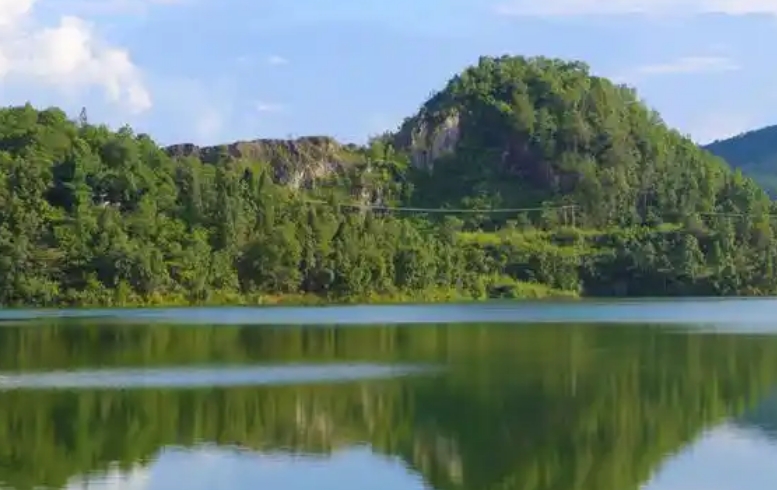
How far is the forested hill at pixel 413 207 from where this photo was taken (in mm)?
104188

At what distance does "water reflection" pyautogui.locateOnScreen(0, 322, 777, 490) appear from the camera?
885 inches

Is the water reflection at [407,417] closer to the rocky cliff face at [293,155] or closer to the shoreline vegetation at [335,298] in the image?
the shoreline vegetation at [335,298]

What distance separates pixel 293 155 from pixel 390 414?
145259mm

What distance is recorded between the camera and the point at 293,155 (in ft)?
568

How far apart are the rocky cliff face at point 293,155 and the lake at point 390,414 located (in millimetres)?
117714

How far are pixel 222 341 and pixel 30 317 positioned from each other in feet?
96.1

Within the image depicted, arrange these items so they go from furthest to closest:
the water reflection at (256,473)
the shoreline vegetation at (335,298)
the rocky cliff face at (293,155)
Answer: the rocky cliff face at (293,155) < the shoreline vegetation at (335,298) < the water reflection at (256,473)

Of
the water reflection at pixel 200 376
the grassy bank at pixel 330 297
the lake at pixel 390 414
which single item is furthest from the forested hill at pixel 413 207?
the water reflection at pixel 200 376

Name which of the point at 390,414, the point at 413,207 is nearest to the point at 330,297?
the point at 413,207

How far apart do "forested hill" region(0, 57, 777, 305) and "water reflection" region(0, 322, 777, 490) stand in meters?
57.8

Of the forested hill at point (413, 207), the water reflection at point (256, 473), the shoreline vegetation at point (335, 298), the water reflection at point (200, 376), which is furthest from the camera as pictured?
the forested hill at point (413, 207)

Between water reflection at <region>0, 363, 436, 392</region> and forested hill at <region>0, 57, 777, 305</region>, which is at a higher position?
forested hill at <region>0, 57, 777, 305</region>

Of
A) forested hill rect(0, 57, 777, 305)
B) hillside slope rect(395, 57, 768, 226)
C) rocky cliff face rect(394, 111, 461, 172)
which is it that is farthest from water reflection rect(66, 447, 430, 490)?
rocky cliff face rect(394, 111, 461, 172)

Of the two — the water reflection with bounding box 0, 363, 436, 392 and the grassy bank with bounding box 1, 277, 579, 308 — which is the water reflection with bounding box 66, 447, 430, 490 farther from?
the grassy bank with bounding box 1, 277, 579, 308
